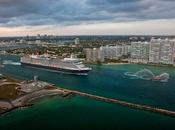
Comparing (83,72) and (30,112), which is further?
(83,72)

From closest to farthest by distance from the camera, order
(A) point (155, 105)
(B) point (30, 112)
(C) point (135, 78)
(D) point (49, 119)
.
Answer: (D) point (49, 119) → (B) point (30, 112) → (A) point (155, 105) → (C) point (135, 78)

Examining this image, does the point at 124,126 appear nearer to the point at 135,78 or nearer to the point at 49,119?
the point at 49,119

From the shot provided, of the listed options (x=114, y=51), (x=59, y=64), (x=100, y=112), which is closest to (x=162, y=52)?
(x=114, y=51)

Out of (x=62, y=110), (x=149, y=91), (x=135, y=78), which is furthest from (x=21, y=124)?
(x=135, y=78)

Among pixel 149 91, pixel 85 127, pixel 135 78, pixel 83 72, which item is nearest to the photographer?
pixel 85 127

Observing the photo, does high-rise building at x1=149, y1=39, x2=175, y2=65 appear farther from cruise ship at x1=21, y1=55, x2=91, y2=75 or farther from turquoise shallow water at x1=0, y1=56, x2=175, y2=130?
turquoise shallow water at x1=0, y1=56, x2=175, y2=130

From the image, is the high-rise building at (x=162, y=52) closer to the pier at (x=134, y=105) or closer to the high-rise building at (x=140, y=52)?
the high-rise building at (x=140, y=52)
